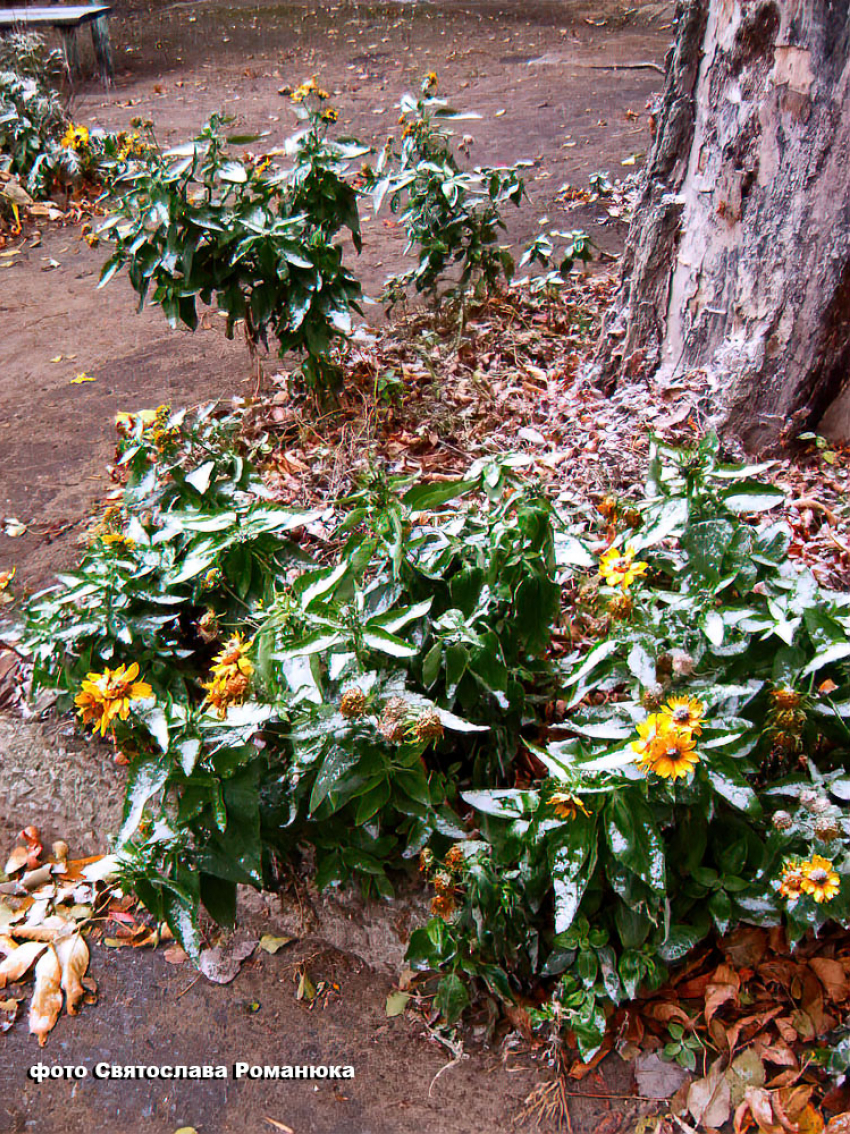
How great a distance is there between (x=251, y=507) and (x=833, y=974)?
164 cm

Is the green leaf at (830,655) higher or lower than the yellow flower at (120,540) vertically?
lower

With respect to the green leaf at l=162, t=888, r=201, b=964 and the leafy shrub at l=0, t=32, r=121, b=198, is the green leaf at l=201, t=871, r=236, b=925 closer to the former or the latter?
the green leaf at l=162, t=888, r=201, b=964

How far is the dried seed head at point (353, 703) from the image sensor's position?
5.24 ft

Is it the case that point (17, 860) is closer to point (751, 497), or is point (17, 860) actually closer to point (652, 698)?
point (652, 698)

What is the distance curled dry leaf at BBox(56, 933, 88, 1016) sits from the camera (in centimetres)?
207

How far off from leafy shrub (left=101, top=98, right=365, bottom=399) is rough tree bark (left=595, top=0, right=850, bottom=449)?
116cm

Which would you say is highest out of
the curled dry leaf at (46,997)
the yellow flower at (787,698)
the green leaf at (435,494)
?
the green leaf at (435,494)

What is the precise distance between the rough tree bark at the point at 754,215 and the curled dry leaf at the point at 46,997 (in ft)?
8.50

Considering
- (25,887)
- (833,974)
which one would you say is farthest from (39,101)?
(833,974)

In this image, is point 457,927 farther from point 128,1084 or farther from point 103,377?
point 103,377

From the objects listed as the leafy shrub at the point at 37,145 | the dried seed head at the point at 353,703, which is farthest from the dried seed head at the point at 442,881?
the leafy shrub at the point at 37,145

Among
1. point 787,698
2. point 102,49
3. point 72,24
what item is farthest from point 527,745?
point 102,49

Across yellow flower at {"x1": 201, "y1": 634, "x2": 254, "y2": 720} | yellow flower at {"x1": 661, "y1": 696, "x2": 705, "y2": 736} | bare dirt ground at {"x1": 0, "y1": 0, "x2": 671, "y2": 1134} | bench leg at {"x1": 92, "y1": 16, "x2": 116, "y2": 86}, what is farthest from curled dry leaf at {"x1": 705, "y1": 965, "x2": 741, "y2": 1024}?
bench leg at {"x1": 92, "y1": 16, "x2": 116, "y2": 86}

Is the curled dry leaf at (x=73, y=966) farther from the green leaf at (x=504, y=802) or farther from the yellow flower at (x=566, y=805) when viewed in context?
the yellow flower at (x=566, y=805)
